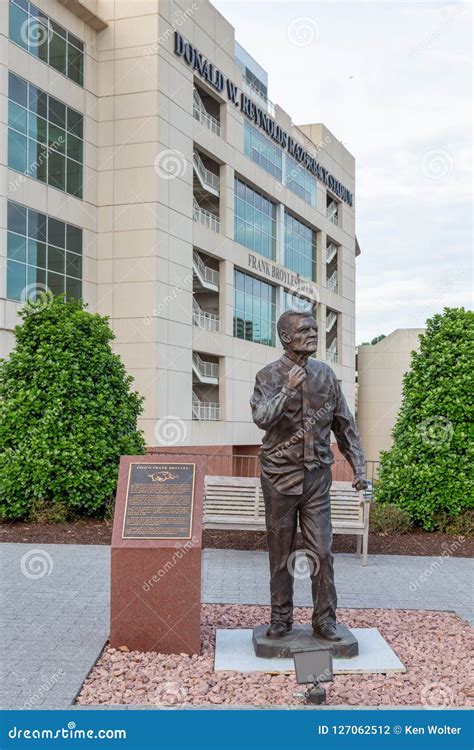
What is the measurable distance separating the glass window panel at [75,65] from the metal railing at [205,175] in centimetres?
532

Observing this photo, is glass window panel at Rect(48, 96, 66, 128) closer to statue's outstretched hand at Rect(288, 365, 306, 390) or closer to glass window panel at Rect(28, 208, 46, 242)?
glass window panel at Rect(28, 208, 46, 242)

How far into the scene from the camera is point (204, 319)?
3014 cm

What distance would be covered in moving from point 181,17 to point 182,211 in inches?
284

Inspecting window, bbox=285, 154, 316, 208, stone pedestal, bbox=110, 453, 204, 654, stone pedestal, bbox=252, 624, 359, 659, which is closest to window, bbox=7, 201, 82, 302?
window, bbox=285, 154, 316, 208

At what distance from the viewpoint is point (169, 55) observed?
88.0ft

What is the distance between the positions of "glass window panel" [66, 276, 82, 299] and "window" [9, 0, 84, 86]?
6.83 m

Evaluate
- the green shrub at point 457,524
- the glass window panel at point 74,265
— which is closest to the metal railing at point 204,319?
the glass window panel at point 74,265

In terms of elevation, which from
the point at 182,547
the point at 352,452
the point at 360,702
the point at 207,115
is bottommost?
the point at 360,702

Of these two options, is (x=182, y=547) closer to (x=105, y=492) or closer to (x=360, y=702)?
(x=360, y=702)

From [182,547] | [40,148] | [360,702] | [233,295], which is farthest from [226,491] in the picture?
[233,295]

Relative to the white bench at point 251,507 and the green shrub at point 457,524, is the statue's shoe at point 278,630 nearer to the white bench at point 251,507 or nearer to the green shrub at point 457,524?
the white bench at point 251,507

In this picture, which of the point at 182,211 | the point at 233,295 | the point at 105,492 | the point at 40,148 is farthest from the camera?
the point at 233,295

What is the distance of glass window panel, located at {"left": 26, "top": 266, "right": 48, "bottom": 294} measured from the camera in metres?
23.3

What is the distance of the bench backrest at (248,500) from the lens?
10.5 m
